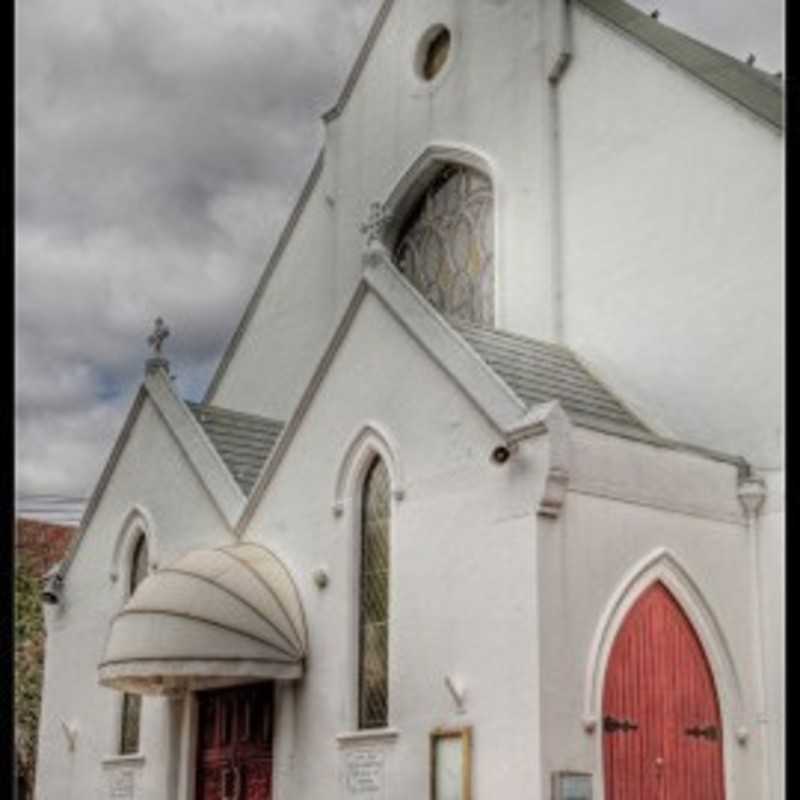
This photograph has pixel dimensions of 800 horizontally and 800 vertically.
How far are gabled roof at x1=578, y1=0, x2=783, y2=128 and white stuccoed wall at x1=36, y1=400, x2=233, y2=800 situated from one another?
903 cm

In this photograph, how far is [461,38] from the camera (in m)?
23.8

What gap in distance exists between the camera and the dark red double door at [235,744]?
62.5ft

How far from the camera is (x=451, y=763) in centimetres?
1587

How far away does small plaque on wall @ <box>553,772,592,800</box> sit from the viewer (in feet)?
48.8

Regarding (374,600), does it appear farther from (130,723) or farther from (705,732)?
(130,723)

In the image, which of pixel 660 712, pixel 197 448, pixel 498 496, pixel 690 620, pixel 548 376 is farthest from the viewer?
pixel 197 448

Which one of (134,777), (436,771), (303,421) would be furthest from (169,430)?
(436,771)

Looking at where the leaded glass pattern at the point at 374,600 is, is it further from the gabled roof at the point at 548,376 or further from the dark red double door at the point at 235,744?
the gabled roof at the point at 548,376

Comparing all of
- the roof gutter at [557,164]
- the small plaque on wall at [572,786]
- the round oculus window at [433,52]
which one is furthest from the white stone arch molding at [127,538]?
the small plaque on wall at [572,786]

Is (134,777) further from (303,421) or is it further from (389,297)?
(389,297)

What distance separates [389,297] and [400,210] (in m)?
6.46

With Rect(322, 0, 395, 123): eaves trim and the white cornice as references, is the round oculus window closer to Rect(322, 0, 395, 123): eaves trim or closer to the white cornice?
Rect(322, 0, 395, 123): eaves trim

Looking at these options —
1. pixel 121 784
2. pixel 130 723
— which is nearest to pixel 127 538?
pixel 130 723

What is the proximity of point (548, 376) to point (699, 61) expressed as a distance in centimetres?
516
